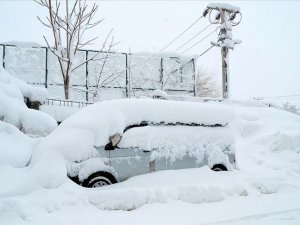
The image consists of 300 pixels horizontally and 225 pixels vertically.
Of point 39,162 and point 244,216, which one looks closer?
point 244,216

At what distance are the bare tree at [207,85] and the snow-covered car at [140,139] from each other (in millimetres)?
38502

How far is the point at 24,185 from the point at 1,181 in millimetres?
473

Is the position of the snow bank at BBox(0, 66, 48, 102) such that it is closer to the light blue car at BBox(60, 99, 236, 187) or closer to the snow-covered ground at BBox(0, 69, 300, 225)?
the snow-covered ground at BBox(0, 69, 300, 225)

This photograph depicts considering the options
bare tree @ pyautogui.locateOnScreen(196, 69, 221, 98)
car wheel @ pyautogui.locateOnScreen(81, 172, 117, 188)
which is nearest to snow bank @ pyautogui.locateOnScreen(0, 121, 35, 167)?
car wheel @ pyautogui.locateOnScreen(81, 172, 117, 188)

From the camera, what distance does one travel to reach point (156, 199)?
18.4 ft

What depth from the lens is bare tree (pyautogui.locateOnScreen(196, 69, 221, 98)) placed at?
4633 centimetres

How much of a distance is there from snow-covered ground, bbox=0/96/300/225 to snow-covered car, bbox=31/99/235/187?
0.97ft

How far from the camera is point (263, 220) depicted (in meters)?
4.81

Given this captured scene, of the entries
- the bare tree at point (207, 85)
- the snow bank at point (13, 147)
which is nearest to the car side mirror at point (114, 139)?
the snow bank at point (13, 147)

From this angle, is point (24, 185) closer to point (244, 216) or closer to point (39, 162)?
point (39, 162)

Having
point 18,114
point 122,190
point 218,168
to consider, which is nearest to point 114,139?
point 122,190

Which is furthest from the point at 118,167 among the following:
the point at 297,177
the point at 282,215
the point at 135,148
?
the point at 297,177

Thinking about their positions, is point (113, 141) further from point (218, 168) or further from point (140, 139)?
point (218, 168)

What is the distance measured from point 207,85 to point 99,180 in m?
43.1
